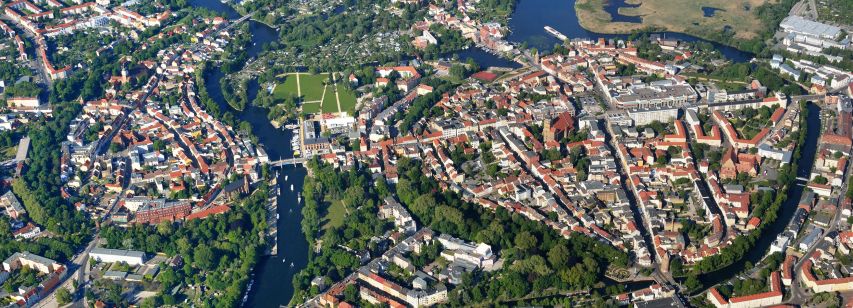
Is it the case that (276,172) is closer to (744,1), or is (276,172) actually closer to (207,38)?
(207,38)

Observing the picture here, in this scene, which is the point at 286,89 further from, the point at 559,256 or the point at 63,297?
the point at 559,256

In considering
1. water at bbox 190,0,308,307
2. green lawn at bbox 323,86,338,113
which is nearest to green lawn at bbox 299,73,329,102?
green lawn at bbox 323,86,338,113

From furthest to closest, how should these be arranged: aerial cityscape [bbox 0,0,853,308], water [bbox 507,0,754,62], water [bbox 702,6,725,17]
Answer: water [bbox 702,6,725,17]
water [bbox 507,0,754,62]
aerial cityscape [bbox 0,0,853,308]

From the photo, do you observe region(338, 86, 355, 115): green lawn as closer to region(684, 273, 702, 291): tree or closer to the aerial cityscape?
the aerial cityscape

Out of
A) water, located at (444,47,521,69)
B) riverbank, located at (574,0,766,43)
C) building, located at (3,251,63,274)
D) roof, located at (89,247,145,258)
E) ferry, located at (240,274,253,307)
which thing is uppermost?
riverbank, located at (574,0,766,43)

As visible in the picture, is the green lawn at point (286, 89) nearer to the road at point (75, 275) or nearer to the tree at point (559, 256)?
the road at point (75, 275)

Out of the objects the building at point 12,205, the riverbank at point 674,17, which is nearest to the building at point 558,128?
the riverbank at point 674,17
